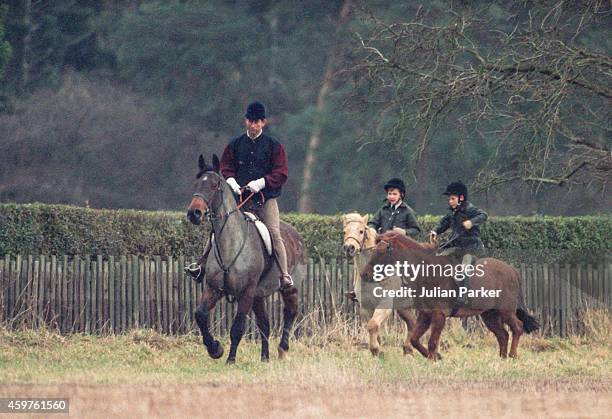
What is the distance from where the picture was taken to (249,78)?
136 feet

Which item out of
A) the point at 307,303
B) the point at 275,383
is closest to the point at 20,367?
the point at 275,383

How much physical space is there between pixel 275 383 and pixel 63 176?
28.3m

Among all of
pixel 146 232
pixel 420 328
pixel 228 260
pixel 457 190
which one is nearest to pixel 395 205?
pixel 457 190

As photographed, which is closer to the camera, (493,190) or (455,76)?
(455,76)

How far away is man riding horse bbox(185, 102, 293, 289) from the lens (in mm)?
15461

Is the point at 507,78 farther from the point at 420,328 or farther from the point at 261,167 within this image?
the point at 261,167

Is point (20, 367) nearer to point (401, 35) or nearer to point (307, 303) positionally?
point (307, 303)

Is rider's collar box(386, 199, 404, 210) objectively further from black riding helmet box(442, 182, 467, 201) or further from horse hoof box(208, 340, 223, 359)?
horse hoof box(208, 340, 223, 359)

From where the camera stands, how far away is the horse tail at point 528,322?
16984mm

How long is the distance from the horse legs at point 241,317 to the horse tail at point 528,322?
4.14m

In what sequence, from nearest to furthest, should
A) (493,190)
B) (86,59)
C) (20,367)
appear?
(20,367)
(493,190)
(86,59)

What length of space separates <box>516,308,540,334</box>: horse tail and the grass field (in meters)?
0.37

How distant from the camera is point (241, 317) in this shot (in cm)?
1482

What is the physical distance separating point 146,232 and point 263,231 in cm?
412
